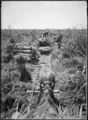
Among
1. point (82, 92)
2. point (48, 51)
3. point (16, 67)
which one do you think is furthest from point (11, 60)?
point (82, 92)

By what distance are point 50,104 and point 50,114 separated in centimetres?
19

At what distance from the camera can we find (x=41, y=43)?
703 cm

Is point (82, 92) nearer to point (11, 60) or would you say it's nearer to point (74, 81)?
point (74, 81)

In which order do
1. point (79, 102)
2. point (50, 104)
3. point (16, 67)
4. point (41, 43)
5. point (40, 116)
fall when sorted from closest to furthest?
point (40, 116) → point (50, 104) → point (79, 102) → point (16, 67) → point (41, 43)

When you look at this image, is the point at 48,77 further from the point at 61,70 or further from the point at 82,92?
the point at 61,70

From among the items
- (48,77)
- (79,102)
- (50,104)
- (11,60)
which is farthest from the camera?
(11,60)

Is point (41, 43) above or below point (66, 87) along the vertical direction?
above

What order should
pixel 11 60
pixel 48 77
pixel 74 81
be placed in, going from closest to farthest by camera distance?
1. pixel 48 77
2. pixel 74 81
3. pixel 11 60

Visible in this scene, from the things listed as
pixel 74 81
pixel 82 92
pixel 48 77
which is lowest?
pixel 82 92

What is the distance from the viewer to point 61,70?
170 inches

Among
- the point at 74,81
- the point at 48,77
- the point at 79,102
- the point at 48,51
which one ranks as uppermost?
the point at 48,51

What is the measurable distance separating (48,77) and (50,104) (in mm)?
637

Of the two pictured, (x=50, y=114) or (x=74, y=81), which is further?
(x=74, y=81)

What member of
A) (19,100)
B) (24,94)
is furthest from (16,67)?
(19,100)
